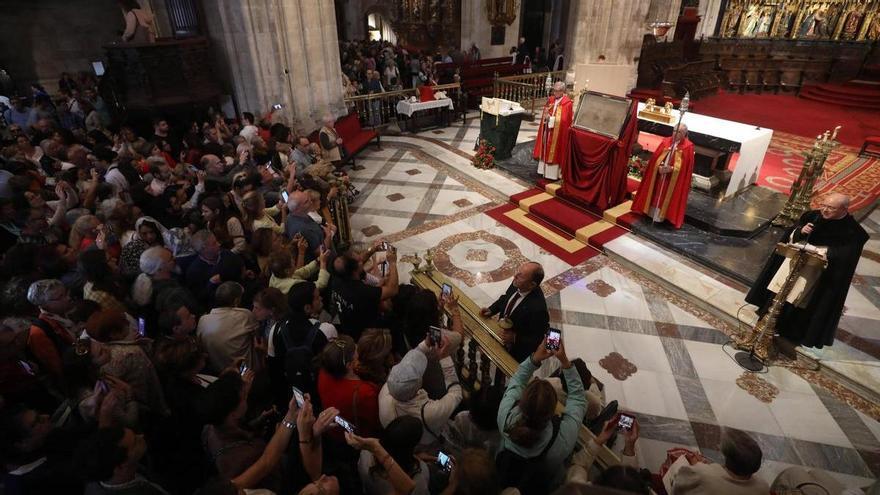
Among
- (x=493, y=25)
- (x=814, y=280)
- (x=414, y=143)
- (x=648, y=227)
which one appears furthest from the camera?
(x=493, y=25)

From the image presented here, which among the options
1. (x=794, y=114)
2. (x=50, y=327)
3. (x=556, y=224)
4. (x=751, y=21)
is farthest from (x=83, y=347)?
(x=751, y=21)

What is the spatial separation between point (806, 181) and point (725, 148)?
1084mm

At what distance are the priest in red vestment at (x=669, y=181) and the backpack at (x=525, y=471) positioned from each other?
188 inches

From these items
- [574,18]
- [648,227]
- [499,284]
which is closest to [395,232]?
[499,284]

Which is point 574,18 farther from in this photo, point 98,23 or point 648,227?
point 98,23

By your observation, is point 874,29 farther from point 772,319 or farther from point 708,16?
point 772,319

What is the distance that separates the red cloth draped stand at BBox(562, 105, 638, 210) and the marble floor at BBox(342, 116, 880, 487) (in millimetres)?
954

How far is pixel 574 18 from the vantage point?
12.9 metres

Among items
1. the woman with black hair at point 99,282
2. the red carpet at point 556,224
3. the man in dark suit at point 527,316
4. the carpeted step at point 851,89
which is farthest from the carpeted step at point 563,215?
the carpeted step at point 851,89

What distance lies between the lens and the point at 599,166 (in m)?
6.58

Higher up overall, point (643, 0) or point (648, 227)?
point (643, 0)

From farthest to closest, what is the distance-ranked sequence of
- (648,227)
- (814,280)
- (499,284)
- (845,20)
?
(845,20) < (648,227) < (499,284) < (814,280)

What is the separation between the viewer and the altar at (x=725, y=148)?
254 inches

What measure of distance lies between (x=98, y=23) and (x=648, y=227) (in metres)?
13.5
